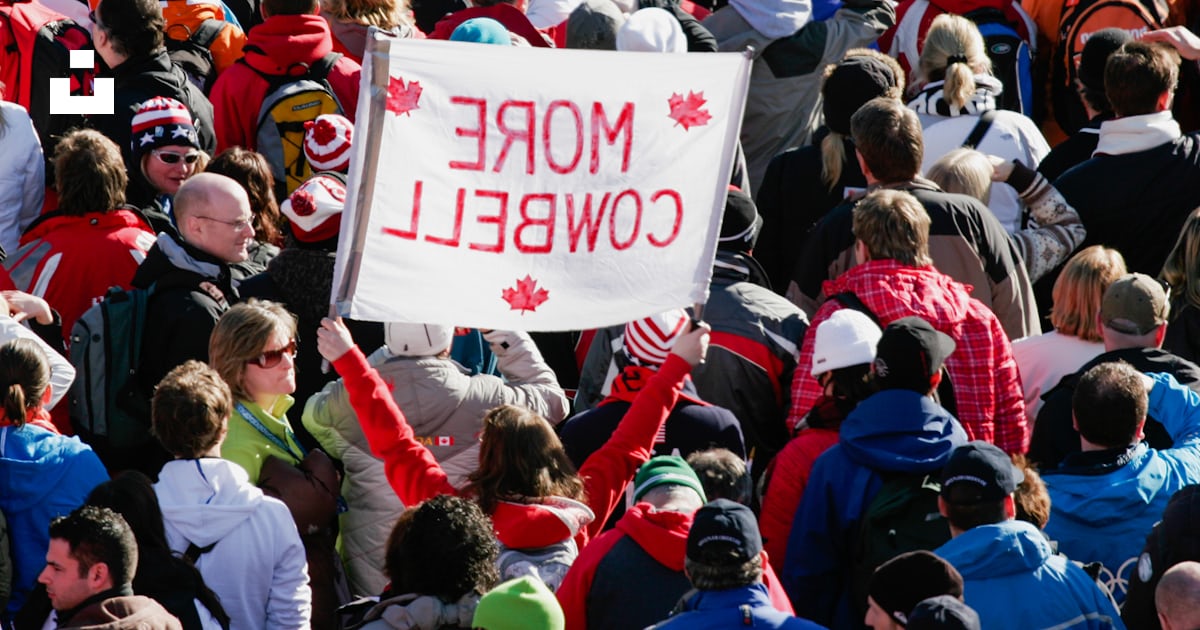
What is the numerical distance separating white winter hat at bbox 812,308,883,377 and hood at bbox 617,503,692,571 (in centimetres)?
107

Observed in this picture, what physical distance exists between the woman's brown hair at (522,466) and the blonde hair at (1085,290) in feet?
7.72

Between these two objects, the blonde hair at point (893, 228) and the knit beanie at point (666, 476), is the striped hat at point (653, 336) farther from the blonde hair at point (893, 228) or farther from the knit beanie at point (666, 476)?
the knit beanie at point (666, 476)

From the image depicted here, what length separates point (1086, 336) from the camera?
7551 millimetres

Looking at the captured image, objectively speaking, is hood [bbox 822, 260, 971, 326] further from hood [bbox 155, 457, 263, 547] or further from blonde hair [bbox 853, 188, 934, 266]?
hood [bbox 155, 457, 263, 547]

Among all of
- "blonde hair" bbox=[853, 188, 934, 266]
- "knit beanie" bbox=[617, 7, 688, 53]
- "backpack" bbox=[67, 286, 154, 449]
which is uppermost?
"knit beanie" bbox=[617, 7, 688, 53]

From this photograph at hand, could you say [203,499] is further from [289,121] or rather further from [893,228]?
[289,121]

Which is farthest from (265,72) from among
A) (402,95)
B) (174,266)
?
(402,95)

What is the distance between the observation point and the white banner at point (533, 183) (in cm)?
613

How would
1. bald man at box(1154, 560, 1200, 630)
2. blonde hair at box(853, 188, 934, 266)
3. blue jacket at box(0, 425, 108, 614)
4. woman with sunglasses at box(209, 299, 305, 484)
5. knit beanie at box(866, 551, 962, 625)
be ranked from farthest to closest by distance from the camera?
blonde hair at box(853, 188, 934, 266) → woman with sunglasses at box(209, 299, 305, 484) → blue jacket at box(0, 425, 108, 614) → bald man at box(1154, 560, 1200, 630) → knit beanie at box(866, 551, 962, 625)

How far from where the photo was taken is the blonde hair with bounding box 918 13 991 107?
29.6 feet

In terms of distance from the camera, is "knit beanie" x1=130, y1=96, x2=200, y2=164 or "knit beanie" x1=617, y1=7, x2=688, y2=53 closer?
"knit beanie" x1=130, y1=96, x2=200, y2=164

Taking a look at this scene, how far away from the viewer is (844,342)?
6.59 metres

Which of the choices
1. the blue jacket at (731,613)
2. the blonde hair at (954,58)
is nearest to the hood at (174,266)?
the blue jacket at (731,613)

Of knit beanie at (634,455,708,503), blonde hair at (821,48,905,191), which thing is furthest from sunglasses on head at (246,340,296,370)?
blonde hair at (821,48,905,191)
